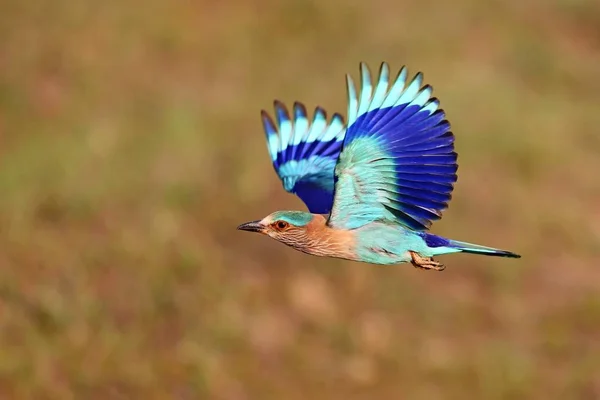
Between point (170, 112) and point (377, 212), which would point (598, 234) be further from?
point (377, 212)

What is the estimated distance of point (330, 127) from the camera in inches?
217

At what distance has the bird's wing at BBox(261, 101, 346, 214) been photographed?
17.1 feet

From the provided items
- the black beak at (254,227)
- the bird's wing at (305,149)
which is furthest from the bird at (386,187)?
the bird's wing at (305,149)

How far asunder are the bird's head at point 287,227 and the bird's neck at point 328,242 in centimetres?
2

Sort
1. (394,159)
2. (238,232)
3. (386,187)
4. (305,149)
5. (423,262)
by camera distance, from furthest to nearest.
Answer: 1. (238,232)
2. (305,149)
3. (394,159)
4. (386,187)
5. (423,262)

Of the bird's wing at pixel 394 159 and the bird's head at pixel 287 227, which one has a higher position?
the bird's wing at pixel 394 159

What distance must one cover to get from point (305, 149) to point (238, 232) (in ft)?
15.8

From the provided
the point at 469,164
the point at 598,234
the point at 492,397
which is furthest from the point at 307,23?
the point at 492,397

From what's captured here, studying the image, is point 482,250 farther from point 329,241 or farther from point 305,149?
point 305,149

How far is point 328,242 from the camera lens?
4223 millimetres

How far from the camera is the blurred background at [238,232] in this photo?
9109mm

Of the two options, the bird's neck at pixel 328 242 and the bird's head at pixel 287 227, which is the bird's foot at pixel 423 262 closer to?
the bird's neck at pixel 328 242

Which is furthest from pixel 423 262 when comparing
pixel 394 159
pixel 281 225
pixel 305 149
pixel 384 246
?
pixel 305 149

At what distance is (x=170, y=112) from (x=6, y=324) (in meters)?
2.69
